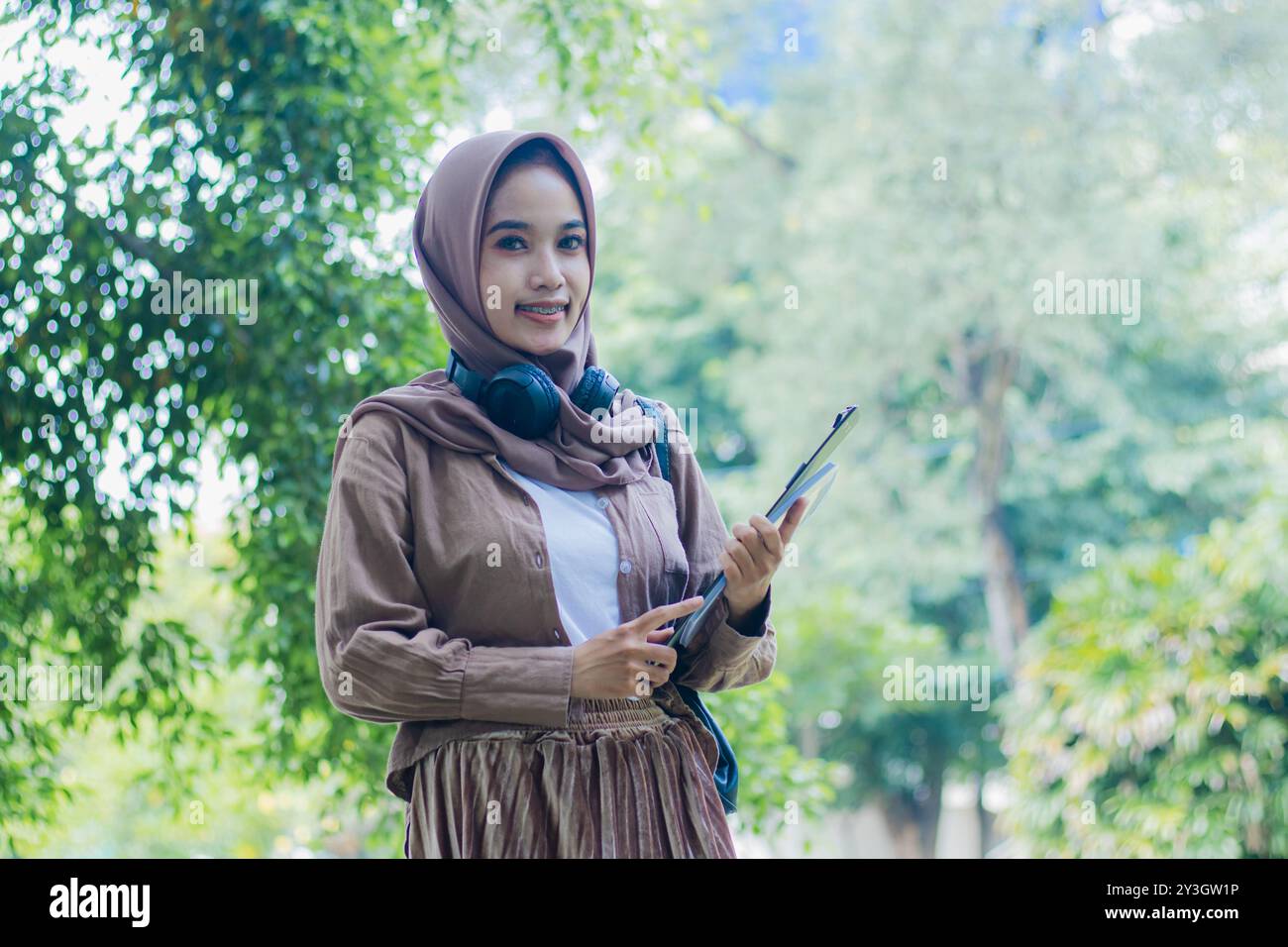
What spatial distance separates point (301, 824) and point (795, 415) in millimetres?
4404

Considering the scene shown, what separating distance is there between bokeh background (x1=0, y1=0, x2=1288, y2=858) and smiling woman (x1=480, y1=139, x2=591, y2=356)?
907mm

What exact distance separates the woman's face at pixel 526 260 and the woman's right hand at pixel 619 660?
13.9 inches

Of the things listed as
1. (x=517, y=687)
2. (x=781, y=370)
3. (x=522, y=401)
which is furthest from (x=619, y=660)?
(x=781, y=370)

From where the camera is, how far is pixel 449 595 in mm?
1372

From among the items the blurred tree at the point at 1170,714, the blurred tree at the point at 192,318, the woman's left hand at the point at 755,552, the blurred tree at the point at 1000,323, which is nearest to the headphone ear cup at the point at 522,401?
the woman's left hand at the point at 755,552

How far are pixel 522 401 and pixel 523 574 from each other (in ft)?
0.64

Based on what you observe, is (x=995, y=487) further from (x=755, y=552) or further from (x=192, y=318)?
(x=755, y=552)

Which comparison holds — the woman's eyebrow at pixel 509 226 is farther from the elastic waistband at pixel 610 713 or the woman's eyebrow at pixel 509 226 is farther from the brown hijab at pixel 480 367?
the elastic waistband at pixel 610 713

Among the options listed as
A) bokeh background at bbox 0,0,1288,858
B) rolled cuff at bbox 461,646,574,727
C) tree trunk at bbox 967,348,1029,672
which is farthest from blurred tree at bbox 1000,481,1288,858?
rolled cuff at bbox 461,646,574,727

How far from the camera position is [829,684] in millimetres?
8914

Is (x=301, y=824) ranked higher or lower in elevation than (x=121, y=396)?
lower

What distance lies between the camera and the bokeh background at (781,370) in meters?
2.97
